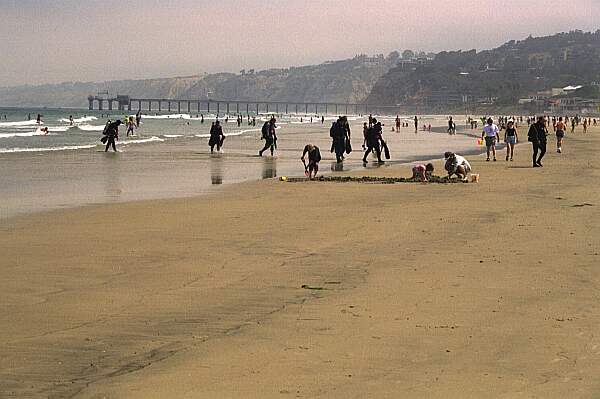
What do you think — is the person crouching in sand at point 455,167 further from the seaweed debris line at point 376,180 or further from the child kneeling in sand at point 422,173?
the child kneeling in sand at point 422,173

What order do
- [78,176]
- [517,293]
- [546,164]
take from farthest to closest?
1. [546,164]
2. [78,176]
3. [517,293]

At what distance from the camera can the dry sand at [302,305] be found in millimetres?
5117

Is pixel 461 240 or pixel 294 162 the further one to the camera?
pixel 294 162

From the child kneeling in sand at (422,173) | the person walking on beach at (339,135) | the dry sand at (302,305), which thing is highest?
the person walking on beach at (339,135)

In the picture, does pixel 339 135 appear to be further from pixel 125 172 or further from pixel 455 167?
pixel 455 167

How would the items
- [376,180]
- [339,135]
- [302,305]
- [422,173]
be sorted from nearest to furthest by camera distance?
[302,305] < [422,173] < [376,180] < [339,135]

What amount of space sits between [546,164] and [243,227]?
1669 centimetres

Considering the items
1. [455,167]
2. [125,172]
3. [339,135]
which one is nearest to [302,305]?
[455,167]

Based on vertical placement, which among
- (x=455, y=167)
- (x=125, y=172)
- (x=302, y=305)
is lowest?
(x=302, y=305)

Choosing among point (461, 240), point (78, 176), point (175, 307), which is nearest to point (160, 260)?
point (175, 307)

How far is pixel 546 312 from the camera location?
263 inches

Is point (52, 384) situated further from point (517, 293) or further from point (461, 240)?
point (461, 240)

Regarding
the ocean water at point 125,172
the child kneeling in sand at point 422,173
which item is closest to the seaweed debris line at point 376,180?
the child kneeling in sand at point 422,173

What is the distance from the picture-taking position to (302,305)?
6.97m
